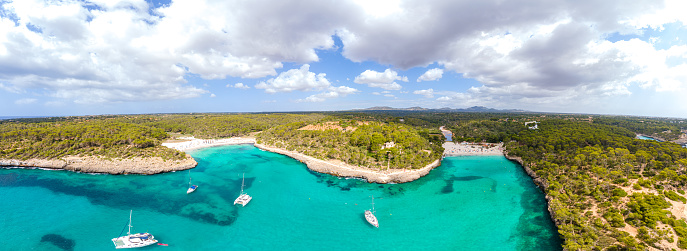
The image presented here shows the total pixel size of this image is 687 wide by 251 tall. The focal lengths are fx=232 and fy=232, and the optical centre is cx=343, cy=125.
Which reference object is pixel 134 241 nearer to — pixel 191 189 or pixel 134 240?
pixel 134 240

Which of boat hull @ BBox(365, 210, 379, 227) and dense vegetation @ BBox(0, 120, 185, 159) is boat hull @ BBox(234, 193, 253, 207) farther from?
dense vegetation @ BBox(0, 120, 185, 159)

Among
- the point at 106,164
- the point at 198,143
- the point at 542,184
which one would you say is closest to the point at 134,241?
the point at 106,164

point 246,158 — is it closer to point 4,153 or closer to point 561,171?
point 4,153

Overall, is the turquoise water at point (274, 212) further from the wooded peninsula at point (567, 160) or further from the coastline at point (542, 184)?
the wooded peninsula at point (567, 160)

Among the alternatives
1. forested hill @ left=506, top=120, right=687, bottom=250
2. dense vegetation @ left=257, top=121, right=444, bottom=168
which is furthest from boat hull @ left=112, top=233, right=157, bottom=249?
forested hill @ left=506, top=120, right=687, bottom=250

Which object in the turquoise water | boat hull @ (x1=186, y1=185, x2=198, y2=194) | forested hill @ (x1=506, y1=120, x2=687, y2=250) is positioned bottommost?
the turquoise water
